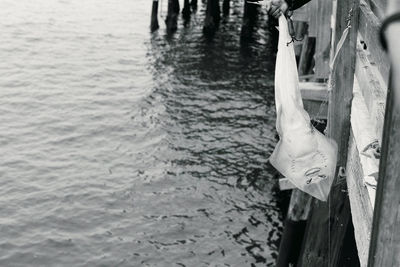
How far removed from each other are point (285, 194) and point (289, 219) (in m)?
4.16

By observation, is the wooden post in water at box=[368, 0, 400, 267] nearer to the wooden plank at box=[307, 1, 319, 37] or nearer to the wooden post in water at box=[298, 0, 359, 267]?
the wooden post in water at box=[298, 0, 359, 267]

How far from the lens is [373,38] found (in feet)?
15.0

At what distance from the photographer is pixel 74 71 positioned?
20141 millimetres

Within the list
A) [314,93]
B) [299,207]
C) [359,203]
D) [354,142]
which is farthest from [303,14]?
[359,203]

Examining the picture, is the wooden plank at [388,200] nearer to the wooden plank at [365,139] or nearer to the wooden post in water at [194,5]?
the wooden plank at [365,139]

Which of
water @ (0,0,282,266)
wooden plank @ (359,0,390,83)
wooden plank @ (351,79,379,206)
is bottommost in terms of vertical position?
water @ (0,0,282,266)

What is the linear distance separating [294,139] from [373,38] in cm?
107

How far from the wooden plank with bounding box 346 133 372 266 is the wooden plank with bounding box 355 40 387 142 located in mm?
358

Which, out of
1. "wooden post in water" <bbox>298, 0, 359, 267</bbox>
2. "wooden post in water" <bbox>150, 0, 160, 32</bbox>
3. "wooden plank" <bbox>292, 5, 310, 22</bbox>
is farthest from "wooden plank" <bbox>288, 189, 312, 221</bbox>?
"wooden post in water" <bbox>150, 0, 160, 32</bbox>

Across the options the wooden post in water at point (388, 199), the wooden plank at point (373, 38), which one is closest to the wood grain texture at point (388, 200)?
the wooden post in water at point (388, 199)

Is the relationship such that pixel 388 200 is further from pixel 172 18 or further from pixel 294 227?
pixel 172 18

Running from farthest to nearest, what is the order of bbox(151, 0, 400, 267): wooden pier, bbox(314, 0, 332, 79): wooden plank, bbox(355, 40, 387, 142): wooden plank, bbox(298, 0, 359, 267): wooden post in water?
bbox(314, 0, 332, 79): wooden plank
bbox(298, 0, 359, 267): wooden post in water
bbox(355, 40, 387, 142): wooden plank
bbox(151, 0, 400, 267): wooden pier

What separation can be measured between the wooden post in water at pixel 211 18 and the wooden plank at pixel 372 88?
18288 mm

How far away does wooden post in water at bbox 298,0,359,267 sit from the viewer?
5.62m
